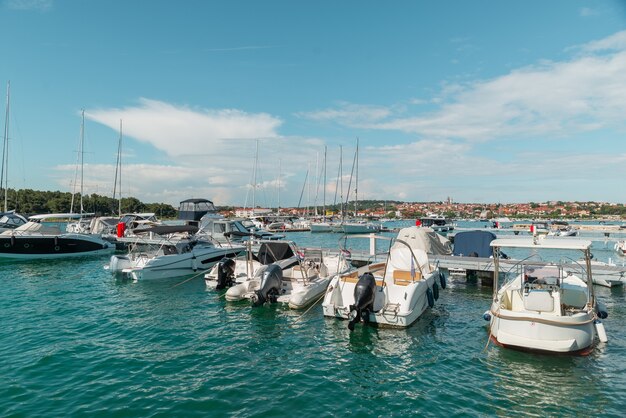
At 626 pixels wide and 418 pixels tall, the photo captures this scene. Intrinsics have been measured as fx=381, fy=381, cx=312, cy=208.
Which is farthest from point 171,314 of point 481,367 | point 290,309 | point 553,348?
point 553,348

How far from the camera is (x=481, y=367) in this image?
9.17m

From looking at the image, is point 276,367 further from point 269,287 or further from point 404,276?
point 404,276

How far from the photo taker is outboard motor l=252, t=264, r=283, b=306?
14.3 m

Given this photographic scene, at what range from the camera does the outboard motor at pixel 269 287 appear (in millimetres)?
14273

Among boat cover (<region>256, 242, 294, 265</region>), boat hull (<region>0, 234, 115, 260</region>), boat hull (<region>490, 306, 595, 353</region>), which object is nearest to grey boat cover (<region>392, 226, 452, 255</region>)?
boat cover (<region>256, 242, 294, 265</region>)

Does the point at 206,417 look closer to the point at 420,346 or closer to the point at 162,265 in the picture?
the point at 420,346

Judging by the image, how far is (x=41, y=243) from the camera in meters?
28.8

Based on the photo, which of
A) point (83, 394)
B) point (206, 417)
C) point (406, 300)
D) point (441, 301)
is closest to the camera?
point (206, 417)

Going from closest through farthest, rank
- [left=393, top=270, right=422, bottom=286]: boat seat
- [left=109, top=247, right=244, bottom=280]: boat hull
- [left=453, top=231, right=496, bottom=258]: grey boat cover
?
1. [left=393, top=270, right=422, bottom=286]: boat seat
2. [left=109, top=247, right=244, bottom=280]: boat hull
3. [left=453, top=231, right=496, bottom=258]: grey boat cover

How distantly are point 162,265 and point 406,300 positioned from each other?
46.7 ft

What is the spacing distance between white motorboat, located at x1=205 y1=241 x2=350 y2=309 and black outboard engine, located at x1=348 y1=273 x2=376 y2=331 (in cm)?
304

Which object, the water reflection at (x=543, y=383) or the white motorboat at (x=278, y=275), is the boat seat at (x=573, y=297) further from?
the white motorboat at (x=278, y=275)

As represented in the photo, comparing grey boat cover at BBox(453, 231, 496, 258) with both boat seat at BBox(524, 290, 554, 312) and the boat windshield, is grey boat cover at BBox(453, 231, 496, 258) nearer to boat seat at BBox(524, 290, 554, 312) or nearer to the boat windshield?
the boat windshield

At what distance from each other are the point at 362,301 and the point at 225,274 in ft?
27.6
